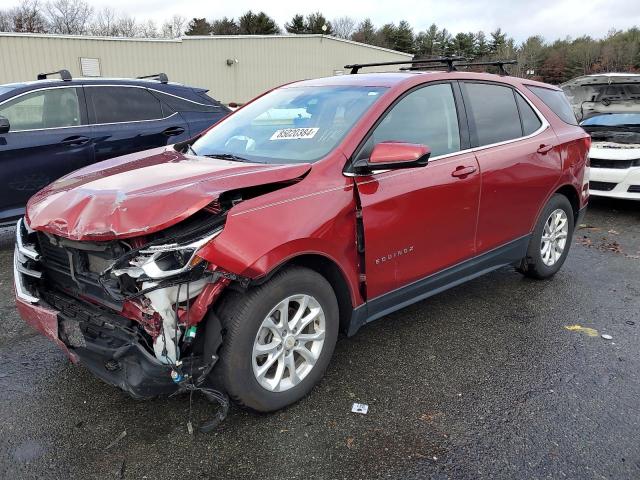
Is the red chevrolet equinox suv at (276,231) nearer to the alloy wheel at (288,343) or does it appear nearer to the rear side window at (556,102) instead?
the alloy wheel at (288,343)

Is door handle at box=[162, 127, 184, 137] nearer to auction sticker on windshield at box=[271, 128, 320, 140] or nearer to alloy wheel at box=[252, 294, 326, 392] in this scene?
auction sticker on windshield at box=[271, 128, 320, 140]

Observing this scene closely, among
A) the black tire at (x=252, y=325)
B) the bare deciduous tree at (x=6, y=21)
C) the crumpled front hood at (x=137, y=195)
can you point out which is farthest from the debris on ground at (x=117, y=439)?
the bare deciduous tree at (x=6, y=21)

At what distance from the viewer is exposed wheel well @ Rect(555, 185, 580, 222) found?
4.73 metres

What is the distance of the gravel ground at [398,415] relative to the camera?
2459mm

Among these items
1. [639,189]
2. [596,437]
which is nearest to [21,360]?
[596,437]

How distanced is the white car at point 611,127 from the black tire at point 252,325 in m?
6.07

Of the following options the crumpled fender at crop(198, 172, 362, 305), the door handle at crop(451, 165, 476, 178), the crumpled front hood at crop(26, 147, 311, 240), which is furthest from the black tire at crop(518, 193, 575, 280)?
the crumpled front hood at crop(26, 147, 311, 240)

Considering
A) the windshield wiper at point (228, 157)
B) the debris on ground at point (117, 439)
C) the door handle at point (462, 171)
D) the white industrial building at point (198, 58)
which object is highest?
the white industrial building at point (198, 58)

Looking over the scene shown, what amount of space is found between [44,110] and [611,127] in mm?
7996

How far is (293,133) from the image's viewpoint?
3344mm

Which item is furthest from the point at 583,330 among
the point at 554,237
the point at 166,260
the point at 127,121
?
the point at 127,121

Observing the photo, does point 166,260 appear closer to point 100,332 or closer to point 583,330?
point 100,332

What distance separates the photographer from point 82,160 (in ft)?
19.2

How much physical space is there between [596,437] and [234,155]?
2.57 meters
